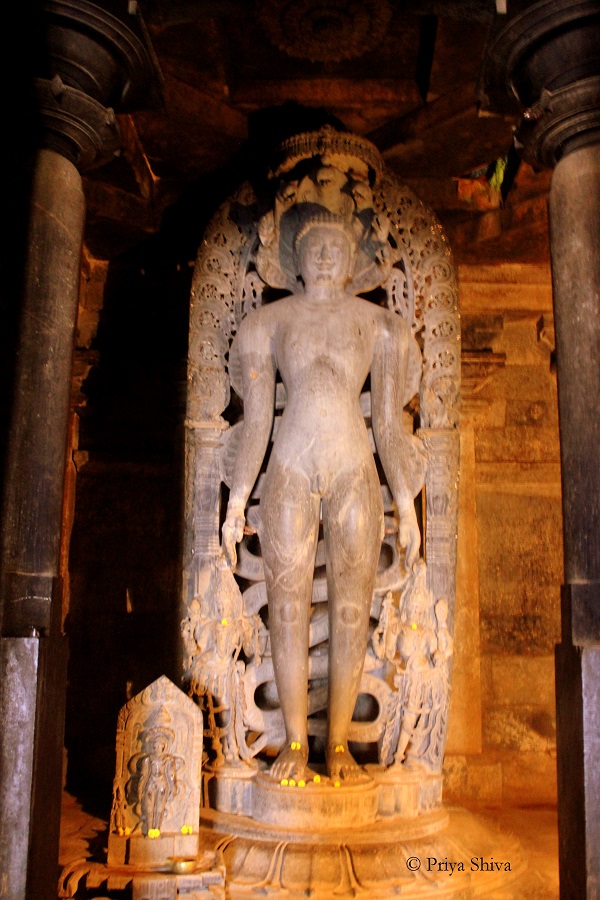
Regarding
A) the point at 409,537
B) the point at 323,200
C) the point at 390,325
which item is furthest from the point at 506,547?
the point at 323,200

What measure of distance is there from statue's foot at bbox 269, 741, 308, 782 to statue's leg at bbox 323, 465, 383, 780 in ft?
0.58

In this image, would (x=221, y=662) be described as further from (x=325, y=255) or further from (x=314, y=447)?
(x=325, y=255)

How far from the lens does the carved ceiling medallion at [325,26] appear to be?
227 inches

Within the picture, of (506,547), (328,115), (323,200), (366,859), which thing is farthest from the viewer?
(506,547)

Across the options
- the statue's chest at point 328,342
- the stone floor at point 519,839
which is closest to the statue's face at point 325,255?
the statue's chest at point 328,342

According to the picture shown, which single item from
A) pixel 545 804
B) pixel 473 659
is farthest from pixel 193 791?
pixel 545 804

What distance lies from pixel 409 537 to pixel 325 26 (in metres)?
3.73

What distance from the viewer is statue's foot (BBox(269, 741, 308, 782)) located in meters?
4.65

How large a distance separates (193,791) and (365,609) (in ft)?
4.90

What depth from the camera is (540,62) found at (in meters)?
4.27

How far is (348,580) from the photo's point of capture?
4.96 meters

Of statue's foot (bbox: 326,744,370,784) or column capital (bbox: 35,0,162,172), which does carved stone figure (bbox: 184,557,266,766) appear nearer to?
statue's foot (bbox: 326,744,370,784)

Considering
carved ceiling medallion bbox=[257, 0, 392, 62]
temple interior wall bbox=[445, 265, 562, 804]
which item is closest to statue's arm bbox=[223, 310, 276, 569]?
temple interior wall bbox=[445, 265, 562, 804]

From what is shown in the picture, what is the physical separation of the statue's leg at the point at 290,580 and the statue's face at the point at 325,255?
131 centimetres
